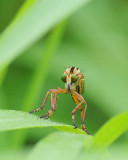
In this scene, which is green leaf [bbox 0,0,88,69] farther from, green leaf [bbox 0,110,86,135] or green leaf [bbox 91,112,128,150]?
green leaf [bbox 91,112,128,150]

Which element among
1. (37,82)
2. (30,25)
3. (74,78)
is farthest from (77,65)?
(30,25)

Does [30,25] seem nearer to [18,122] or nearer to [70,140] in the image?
[18,122]

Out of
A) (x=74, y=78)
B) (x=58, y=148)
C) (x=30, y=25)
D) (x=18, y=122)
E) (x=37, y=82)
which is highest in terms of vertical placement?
(x=30, y=25)

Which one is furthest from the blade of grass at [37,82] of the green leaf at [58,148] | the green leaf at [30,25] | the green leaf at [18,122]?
the green leaf at [58,148]

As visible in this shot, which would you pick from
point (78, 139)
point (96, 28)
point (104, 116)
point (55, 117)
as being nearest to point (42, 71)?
point (55, 117)

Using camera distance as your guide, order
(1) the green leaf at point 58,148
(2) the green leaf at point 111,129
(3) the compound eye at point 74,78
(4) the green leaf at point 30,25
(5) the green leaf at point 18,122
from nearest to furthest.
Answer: (1) the green leaf at point 58,148 < (2) the green leaf at point 111,129 < (5) the green leaf at point 18,122 < (4) the green leaf at point 30,25 < (3) the compound eye at point 74,78

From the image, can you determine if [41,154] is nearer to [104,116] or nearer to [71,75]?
[71,75]

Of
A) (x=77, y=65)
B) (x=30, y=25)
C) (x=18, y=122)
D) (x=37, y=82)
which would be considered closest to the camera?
(x=18, y=122)

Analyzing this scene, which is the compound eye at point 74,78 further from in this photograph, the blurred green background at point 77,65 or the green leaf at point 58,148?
the green leaf at point 58,148

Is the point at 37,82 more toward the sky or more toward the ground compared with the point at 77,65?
more toward the ground
